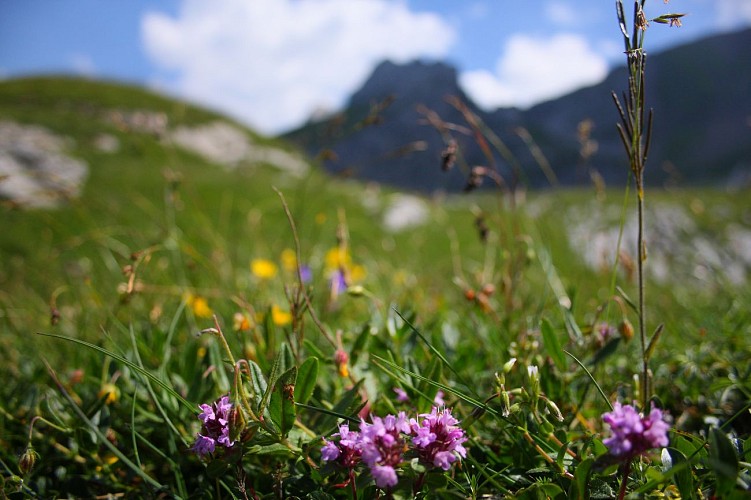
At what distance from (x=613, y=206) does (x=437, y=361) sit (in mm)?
23163

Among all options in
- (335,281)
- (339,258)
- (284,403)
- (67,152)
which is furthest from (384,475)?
(67,152)

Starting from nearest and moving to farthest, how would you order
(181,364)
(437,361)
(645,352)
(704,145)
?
1. (645,352)
2. (437,361)
3. (181,364)
4. (704,145)

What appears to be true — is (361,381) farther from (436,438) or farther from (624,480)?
(624,480)

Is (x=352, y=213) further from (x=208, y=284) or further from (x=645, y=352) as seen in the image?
(x=645, y=352)

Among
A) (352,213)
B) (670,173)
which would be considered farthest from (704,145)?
(670,173)

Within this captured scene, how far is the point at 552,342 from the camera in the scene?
0.93 m

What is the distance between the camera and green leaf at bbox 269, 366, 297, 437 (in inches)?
27.1

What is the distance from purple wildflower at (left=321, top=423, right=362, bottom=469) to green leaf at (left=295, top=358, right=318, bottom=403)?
0.13m

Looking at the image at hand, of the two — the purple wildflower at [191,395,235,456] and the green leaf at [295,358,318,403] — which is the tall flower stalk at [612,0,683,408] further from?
the purple wildflower at [191,395,235,456]

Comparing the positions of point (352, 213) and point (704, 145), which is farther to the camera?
point (704, 145)

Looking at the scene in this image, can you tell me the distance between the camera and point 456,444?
2.05ft

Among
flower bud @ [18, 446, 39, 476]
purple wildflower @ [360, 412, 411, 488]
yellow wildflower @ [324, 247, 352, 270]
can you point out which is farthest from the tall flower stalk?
flower bud @ [18, 446, 39, 476]

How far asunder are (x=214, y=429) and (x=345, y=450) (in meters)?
0.18

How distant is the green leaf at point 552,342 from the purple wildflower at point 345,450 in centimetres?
44
